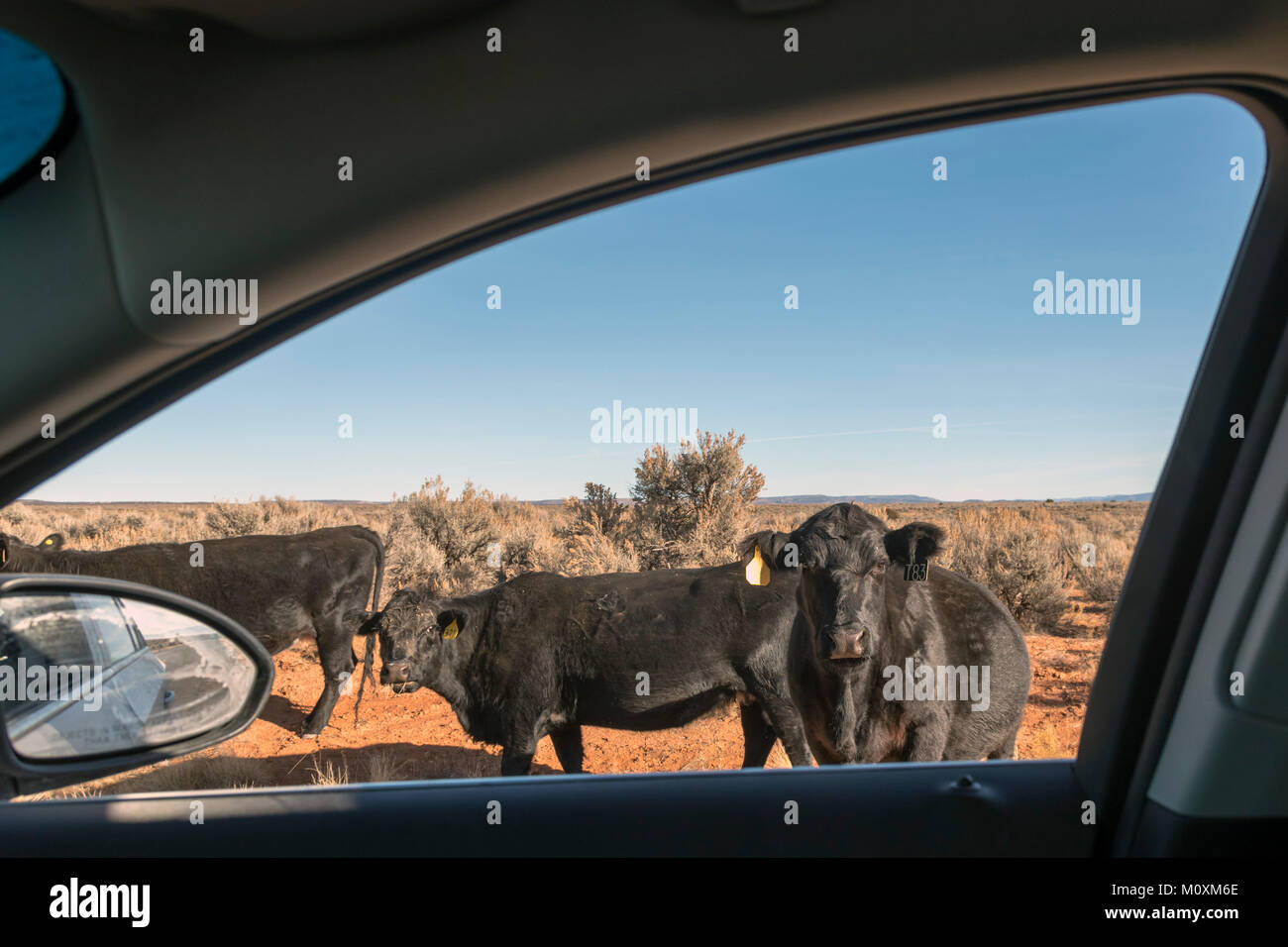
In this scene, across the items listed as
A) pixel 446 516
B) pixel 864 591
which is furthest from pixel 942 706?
pixel 446 516

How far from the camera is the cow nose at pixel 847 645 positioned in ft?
11.2

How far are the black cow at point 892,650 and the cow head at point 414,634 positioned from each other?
242 cm

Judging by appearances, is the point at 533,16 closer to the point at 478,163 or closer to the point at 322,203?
the point at 478,163

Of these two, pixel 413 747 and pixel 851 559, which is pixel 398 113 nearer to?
pixel 851 559

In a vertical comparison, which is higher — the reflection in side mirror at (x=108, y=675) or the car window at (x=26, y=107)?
the car window at (x=26, y=107)

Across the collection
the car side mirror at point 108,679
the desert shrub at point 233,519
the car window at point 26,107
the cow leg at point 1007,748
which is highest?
the car window at point 26,107

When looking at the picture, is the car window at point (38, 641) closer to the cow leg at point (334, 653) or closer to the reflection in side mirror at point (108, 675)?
the reflection in side mirror at point (108, 675)

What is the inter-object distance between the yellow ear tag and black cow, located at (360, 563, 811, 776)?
178cm

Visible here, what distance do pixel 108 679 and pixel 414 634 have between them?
3673 millimetres

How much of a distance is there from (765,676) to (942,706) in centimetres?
204

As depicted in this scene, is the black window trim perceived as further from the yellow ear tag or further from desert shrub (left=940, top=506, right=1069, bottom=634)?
desert shrub (left=940, top=506, right=1069, bottom=634)

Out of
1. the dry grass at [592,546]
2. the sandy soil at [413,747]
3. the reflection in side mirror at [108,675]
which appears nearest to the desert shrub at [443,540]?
the dry grass at [592,546]

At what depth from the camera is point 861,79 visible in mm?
1419

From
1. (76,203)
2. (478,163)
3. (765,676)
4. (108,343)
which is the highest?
(478,163)
